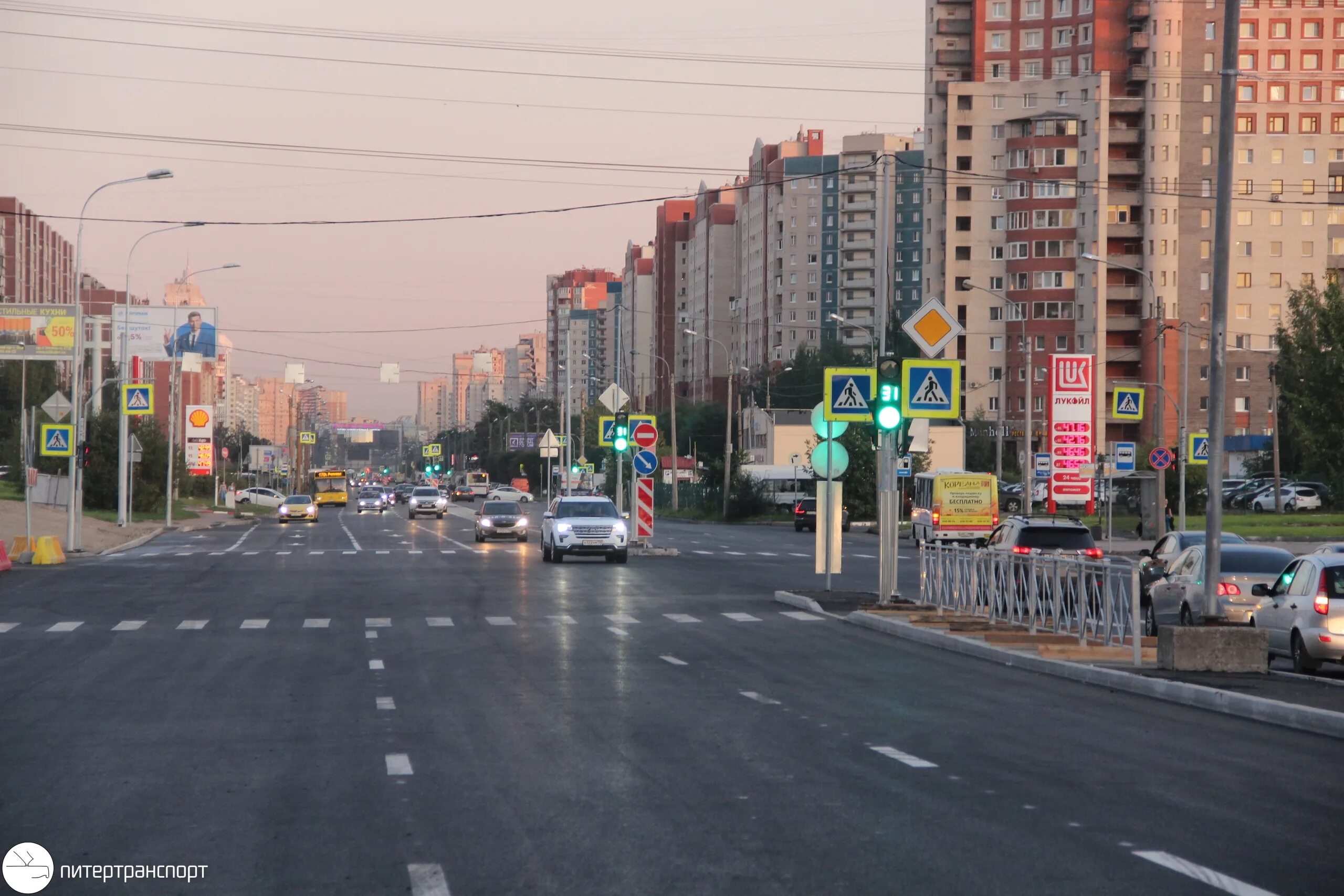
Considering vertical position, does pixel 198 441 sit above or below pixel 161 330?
below

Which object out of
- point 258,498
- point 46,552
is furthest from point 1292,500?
point 258,498

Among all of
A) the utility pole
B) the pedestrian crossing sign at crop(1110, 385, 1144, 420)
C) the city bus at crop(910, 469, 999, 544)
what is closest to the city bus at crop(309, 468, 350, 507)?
the city bus at crop(910, 469, 999, 544)

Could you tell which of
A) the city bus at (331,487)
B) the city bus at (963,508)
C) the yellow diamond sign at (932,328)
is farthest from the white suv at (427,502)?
the yellow diamond sign at (932,328)

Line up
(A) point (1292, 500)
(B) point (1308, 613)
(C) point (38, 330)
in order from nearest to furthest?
(B) point (1308, 613)
(C) point (38, 330)
(A) point (1292, 500)

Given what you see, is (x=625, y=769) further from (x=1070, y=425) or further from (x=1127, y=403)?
(x=1070, y=425)

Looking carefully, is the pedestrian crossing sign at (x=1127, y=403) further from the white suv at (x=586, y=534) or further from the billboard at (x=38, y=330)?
the billboard at (x=38, y=330)

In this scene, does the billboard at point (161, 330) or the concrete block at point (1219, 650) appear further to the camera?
the billboard at point (161, 330)

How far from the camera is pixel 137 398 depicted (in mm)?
53219

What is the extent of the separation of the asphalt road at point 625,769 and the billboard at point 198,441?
72820mm

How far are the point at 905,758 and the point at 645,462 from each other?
31170mm

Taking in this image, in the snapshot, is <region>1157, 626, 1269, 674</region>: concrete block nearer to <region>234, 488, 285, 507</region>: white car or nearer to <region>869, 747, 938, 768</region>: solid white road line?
<region>869, 747, 938, 768</region>: solid white road line

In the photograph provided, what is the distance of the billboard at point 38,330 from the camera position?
62.8 metres

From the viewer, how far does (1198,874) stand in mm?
6801

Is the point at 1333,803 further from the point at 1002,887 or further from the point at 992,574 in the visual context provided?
the point at 992,574
